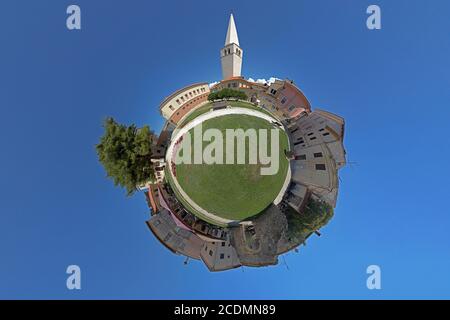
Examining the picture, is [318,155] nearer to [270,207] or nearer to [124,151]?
[270,207]

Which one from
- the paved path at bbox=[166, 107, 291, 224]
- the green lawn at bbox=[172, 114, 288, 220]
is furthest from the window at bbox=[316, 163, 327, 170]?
the green lawn at bbox=[172, 114, 288, 220]

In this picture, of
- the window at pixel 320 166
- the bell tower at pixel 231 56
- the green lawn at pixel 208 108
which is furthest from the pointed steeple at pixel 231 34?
the window at pixel 320 166

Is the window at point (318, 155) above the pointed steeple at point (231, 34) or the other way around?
the other way around

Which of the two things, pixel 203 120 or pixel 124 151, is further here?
pixel 203 120

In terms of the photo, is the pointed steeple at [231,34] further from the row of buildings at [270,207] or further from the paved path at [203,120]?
the paved path at [203,120]

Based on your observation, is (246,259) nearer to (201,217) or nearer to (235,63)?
(201,217)

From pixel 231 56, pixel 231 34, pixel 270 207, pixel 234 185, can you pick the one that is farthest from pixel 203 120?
pixel 231 34

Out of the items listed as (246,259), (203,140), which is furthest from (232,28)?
(246,259)
